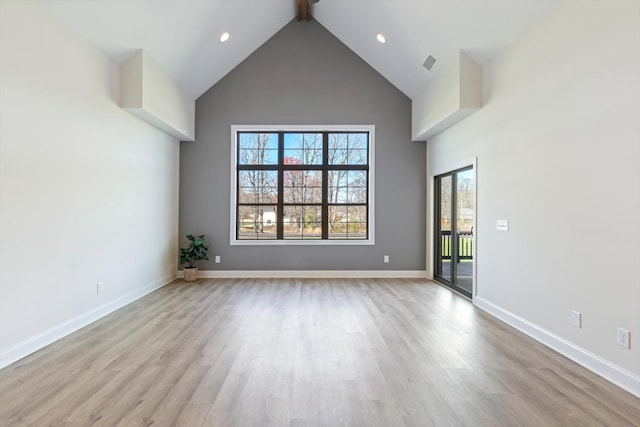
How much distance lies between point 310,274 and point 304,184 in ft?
5.67

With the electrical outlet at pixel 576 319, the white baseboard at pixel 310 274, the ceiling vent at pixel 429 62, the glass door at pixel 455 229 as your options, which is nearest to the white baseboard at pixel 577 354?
the electrical outlet at pixel 576 319

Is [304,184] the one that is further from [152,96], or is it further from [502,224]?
[502,224]

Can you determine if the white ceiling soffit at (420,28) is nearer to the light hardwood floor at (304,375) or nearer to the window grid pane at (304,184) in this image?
the window grid pane at (304,184)

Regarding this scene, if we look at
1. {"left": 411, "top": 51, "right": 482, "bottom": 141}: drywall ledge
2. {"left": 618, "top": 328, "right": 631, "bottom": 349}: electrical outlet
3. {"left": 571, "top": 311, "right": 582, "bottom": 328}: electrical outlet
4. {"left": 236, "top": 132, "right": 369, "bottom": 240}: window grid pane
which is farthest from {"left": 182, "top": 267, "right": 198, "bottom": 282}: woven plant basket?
{"left": 618, "top": 328, "right": 631, "bottom": 349}: electrical outlet

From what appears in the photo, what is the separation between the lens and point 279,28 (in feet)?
Answer: 21.1

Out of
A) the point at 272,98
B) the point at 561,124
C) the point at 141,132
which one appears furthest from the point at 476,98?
the point at 141,132

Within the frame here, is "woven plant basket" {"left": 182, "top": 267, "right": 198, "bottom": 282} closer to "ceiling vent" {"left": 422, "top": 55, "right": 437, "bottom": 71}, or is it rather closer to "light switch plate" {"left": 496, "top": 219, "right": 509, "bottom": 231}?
"light switch plate" {"left": 496, "top": 219, "right": 509, "bottom": 231}

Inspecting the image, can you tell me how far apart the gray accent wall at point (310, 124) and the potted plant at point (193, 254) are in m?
0.24

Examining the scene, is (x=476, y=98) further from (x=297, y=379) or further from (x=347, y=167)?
(x=297, y=379)

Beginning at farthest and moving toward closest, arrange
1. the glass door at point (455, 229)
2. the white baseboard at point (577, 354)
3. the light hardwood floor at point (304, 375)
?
1. the glass door at point (455, 229)
2. the white baseboard at point (577, 354)
3. the light hardwood floor at point (304, 375)

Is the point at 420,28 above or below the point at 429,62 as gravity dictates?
above

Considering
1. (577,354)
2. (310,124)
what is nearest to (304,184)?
Answer: (310,124)

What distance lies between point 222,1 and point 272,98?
78.3 inches

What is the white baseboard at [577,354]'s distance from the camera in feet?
7.88
